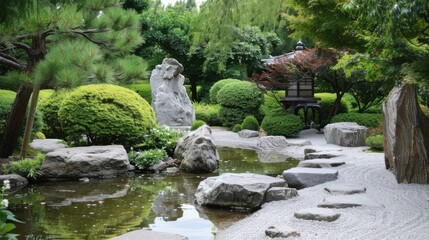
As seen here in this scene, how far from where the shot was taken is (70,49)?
22.5 feet

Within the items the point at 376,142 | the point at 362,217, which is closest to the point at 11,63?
the point at 362,217

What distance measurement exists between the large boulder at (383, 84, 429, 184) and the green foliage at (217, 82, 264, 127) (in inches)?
409

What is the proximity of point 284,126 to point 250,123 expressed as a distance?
5.99 ft

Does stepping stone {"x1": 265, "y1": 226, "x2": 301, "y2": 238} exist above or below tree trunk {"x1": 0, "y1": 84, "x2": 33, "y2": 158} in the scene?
below

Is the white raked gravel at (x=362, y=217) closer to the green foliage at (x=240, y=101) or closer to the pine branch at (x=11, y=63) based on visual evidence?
the pine branch at (x=11, y=63)

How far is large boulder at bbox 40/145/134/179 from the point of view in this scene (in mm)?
7961

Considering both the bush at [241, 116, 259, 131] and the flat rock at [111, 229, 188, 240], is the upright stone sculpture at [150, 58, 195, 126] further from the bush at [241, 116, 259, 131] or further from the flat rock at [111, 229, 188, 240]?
the flat rock at [111, 229, 188, 240]

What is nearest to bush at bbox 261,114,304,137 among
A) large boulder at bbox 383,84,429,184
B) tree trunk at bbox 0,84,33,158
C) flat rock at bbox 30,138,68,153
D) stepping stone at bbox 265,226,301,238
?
flat rock at bbox 30,138,68,153

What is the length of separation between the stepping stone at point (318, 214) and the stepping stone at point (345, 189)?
996mm

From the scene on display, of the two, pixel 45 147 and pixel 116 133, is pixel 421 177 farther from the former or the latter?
pixel 45 147

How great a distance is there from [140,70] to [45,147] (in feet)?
9.51

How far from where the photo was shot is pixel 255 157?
1098cm

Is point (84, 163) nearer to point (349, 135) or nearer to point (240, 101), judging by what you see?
point (349, 135)

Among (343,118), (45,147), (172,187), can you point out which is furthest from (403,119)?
(343,118)
